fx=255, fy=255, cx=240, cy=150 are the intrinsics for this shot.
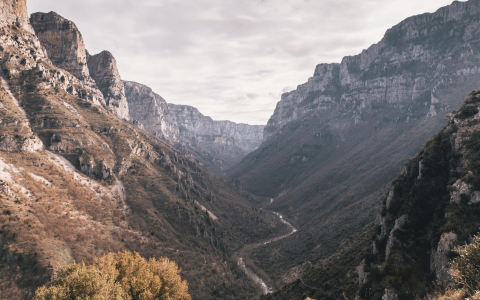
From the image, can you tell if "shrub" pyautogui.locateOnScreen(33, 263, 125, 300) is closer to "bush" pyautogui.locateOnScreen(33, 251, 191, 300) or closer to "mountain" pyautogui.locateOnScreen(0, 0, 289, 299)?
"bush" pyautogui.locateOnScreen(33, 251, 191, 300)

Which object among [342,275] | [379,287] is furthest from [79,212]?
[379,287]

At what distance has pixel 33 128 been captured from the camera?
103 meters

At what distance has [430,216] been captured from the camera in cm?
3831

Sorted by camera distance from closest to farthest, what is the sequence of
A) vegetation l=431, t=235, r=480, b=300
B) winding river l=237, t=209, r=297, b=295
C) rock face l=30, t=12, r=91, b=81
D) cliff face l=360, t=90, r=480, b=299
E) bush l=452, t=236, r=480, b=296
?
vegetation l=431, t=235, r=480, b=300
bush l=452, t=236, r=480, b=296
cliff face l=360, t=90, r=480, b=299
winding river l=237, t=209, r=297, b=295
rock face l=30, t=12, r=91, b=81

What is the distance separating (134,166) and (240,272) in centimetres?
6993

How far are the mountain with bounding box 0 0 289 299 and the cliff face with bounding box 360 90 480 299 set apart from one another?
50.1 m

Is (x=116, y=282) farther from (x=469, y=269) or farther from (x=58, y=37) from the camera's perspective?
(x=58, y=37)

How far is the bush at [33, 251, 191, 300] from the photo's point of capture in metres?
27.3

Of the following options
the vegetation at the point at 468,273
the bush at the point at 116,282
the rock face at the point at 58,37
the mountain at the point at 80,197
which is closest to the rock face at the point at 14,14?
the mountain at the point at 80,197

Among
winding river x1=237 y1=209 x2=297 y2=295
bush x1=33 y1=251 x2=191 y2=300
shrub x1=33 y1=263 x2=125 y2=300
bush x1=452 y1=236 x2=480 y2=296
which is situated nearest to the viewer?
bush x1=452 y1=236 x2=480 y2=296

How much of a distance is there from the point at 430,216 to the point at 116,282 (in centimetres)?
4581

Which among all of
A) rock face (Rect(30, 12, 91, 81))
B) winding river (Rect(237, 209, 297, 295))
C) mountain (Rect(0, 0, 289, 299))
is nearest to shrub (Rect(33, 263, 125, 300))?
mountain (Rect(0, 0, 289, 299))

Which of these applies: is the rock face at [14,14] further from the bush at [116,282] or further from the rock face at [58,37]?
the bush at [116,282]

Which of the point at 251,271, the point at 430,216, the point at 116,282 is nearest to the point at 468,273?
the point at 430,216
